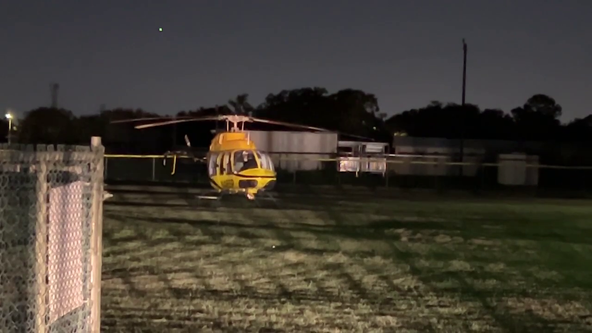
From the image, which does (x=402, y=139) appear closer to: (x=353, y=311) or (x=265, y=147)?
(x=265, y=147)

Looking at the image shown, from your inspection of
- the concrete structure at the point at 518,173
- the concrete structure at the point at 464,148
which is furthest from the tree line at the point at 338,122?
the concrete structure at the point at 518,173

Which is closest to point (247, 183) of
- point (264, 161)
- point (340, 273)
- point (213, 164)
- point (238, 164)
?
point (238, 164)

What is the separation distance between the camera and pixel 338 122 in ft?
238

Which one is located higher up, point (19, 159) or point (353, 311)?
point (19, 159)

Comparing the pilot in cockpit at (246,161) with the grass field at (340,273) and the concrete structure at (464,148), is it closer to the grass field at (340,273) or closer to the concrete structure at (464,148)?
the grass field at (340,273)

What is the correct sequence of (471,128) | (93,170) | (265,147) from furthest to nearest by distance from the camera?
1. (471,128)
2. (265,147)
3. (93,170)

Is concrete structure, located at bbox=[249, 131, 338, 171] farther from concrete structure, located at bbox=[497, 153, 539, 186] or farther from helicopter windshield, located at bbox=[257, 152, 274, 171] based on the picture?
helicopter windshield, located at bbox=[257, 152, 274, 171]

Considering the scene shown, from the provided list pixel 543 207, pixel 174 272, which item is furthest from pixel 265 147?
pixel 174 272

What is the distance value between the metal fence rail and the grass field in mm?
18303

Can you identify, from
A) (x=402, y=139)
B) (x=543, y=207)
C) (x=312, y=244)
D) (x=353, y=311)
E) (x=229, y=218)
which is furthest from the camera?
(x=402, y=139)

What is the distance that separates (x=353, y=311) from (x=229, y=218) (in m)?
10.5

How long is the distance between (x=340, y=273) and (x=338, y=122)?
6196 cm

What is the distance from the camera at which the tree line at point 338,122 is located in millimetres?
65250

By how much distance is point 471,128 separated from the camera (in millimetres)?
71062
